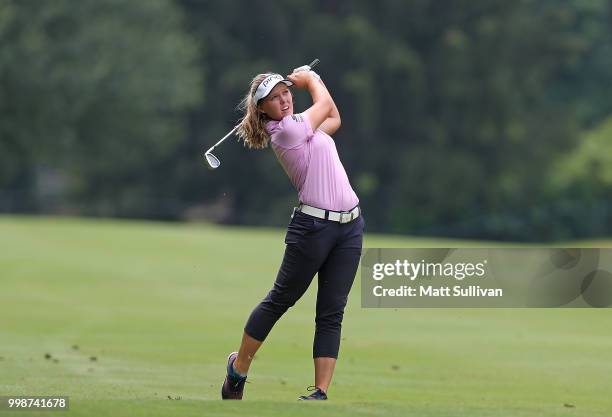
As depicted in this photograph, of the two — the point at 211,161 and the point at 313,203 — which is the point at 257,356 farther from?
the point at 313,203

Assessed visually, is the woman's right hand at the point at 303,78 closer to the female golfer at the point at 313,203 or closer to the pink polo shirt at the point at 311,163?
the female golfer at the point at 313,203

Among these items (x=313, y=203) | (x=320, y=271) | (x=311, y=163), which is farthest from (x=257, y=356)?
(x=311, y=163)

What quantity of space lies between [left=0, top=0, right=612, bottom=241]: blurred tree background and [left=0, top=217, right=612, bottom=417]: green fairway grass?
3132cm

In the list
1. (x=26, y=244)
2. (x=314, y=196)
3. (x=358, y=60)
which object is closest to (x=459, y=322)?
(x=314, y=196)

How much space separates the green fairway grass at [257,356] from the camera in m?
8.92

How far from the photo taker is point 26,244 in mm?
25281

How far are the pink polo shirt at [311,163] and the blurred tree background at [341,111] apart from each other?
4388 cm

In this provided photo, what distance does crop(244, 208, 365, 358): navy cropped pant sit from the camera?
848 cm

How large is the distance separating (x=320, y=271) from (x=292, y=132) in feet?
2.92

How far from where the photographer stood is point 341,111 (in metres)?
56.5

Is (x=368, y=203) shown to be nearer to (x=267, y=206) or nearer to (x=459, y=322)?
(x=267, y=206)

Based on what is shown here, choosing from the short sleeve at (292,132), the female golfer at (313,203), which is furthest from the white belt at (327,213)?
the short sleeve at (292,132)

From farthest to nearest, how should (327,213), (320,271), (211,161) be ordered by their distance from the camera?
(211,161), (320,271), (327,213)

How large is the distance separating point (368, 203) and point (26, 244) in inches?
1352
